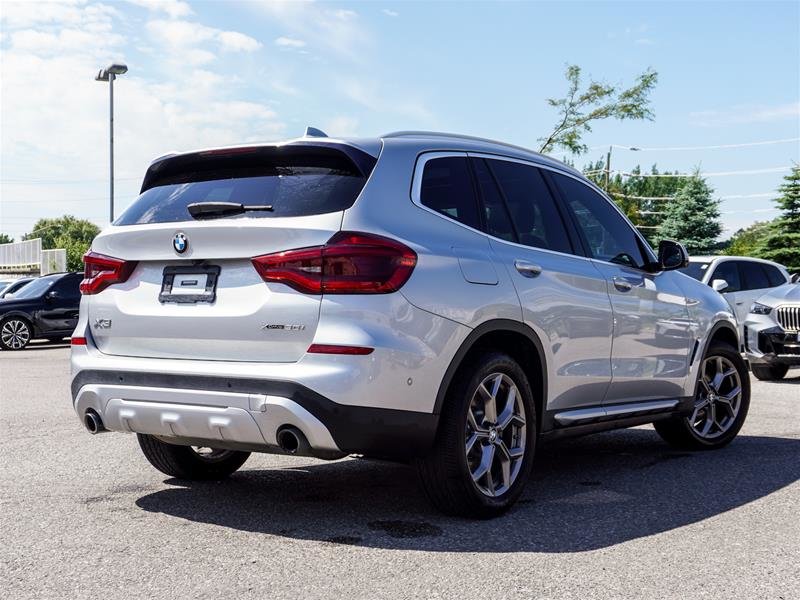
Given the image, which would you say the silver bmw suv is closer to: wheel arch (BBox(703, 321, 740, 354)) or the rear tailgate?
the rear tailgate

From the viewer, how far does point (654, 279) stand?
691 cm

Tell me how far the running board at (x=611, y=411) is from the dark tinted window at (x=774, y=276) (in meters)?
10.5

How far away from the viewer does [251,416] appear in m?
4.59

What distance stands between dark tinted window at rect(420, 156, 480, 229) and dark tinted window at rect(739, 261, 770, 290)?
11.9 metres

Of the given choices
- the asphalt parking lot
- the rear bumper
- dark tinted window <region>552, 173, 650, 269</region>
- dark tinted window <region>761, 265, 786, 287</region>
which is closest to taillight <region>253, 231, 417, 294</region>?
the rear bumper

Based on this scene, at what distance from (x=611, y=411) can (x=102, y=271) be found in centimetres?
310

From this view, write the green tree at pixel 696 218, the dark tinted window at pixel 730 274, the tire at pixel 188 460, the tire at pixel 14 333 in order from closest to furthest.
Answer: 1. the tire at pixel 188 460
2. the dark tinted window at pixel 730 274
3. the tire at pixel 14 333
4. the green tree at pixel 696 218

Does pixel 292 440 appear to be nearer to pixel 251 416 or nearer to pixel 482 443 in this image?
pixel 251 416

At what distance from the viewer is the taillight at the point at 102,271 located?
5195 mm

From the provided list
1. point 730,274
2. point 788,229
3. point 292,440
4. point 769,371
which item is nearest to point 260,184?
point 292,440

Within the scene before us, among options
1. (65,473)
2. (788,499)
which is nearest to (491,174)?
(788,499)

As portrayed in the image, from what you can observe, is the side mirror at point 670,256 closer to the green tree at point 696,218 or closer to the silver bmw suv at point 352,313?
the silver bmw suv at point 352,313

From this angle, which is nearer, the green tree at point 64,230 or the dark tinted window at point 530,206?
the dark tinted window at point 530,206

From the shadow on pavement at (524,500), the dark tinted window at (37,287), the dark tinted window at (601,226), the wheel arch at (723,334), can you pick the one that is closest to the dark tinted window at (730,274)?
the wheel arch at (723,334)
